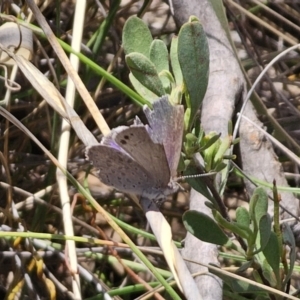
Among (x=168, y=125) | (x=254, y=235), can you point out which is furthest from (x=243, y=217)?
(x=168, y=125)

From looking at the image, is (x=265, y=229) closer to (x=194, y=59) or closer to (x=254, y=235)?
(x=254, y=235)

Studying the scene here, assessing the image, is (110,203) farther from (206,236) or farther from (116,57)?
(206,236)

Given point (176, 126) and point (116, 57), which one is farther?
point (116, 57)

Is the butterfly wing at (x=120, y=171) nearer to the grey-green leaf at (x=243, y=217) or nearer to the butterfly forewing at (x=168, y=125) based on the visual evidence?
the butterfly forewing at (x=168, y=125)

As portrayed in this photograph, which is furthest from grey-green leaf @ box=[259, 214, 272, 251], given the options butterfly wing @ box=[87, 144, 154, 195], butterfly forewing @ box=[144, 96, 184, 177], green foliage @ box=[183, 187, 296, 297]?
butterfly wing @ box=[87, 144, 154, 195]

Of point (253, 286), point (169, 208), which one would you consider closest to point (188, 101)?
point (253, 286)

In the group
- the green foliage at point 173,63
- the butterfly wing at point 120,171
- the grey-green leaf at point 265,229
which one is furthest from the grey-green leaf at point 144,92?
the grey-green leaf at point 265,229
